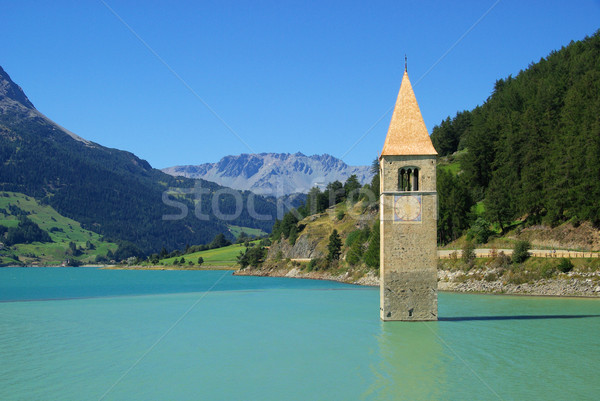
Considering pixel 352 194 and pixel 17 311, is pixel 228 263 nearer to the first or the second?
pixel 352 194

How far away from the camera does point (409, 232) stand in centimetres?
3219

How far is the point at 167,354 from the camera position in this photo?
1080 inches

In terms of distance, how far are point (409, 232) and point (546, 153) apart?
115ft

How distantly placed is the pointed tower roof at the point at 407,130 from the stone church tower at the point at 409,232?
0.20ft

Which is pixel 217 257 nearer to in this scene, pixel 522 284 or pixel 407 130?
pixel 522 284

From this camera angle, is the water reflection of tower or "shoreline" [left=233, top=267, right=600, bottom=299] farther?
"shoreline" [left=233, top=267, right=600, bottom=299]

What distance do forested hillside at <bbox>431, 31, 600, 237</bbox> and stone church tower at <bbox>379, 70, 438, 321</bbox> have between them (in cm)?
2509

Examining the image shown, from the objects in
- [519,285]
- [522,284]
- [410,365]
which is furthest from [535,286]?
[410,365]

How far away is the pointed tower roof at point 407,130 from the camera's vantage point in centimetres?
3256

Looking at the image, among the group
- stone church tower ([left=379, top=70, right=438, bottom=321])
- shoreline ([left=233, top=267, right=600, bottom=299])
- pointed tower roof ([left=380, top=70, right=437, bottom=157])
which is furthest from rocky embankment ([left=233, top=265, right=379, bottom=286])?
pointed tower roof ([left=380, top=70, right=437, bottom=157])

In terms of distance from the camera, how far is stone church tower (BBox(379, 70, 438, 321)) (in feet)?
104

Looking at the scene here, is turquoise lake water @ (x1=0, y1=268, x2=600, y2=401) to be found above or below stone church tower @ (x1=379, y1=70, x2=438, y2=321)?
below

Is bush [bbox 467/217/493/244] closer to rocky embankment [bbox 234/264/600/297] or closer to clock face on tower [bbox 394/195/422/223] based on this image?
rocky embankment [bbox 234/264/600/297]

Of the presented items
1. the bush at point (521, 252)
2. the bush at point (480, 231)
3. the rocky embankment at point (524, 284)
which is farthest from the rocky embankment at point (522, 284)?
the bush at point (480, 231)
